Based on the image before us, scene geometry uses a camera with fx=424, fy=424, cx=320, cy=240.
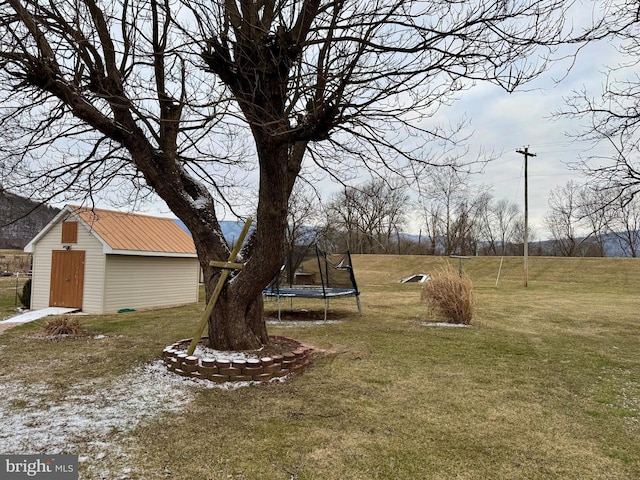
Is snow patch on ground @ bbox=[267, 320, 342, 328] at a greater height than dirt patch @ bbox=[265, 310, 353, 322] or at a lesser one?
greater

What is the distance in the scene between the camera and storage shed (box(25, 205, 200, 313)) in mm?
11508

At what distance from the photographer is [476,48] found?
4.02 m

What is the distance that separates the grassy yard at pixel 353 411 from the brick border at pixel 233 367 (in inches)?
7.5

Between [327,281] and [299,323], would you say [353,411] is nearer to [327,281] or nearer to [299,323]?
[299,323]

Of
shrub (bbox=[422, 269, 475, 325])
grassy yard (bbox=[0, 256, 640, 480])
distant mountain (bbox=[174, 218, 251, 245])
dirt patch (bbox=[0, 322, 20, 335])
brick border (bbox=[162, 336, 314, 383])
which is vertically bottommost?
dirt patch (bbox=[0, 322, 20, 335])

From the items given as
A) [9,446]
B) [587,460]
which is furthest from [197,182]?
[587,460]

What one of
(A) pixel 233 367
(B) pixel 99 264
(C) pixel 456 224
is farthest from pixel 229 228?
(C) pixel 456 224

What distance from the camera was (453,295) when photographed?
8148 millimetres

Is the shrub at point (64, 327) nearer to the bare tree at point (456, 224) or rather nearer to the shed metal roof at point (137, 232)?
the shed metal roof at point (137, 232)

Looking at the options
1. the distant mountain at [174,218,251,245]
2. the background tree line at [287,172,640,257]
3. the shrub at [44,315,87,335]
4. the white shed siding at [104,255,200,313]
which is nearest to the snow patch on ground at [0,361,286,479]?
the distant mountain at [174,218,251,245]

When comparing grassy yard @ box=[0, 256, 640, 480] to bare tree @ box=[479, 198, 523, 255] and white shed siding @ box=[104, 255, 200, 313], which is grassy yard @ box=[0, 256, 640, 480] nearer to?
white shed siding @ box=[104, 255, 200, 313]

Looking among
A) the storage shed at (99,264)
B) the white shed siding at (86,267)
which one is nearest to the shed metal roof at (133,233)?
the storage shed at (99,264)

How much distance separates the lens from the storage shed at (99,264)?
1151 cm

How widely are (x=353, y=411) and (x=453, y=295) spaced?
5.23 metres
